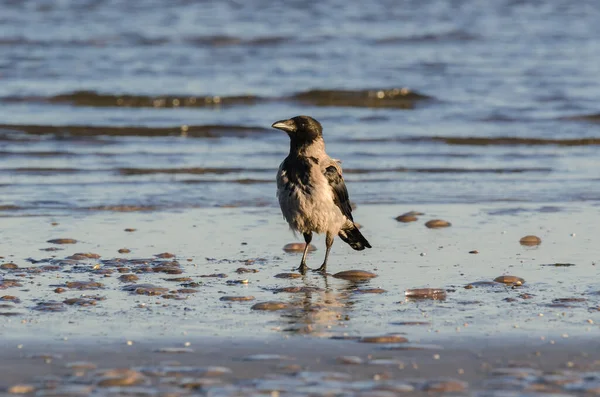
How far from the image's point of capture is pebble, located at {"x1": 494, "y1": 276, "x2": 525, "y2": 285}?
24.7 feet

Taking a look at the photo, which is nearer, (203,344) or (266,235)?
(203,344)

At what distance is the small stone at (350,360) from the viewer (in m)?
5.54

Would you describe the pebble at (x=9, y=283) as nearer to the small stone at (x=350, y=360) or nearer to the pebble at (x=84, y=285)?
the pebble at (x=84, y=285)

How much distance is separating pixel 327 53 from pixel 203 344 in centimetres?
2011

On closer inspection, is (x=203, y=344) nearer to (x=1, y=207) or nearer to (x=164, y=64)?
(x=1, y=207)

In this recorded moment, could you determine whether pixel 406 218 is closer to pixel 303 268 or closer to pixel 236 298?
pixel 303 268

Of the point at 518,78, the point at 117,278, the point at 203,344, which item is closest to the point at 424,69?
the point at 518,78

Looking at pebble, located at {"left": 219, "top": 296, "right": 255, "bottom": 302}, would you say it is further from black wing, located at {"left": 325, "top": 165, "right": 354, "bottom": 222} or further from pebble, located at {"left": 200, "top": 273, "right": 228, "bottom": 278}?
black wing, located at {"left": 325, "top": 165, "right": 354, "bottom": 222}

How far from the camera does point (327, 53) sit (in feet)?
83.8

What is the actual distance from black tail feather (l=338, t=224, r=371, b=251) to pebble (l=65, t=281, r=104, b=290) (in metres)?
2.31

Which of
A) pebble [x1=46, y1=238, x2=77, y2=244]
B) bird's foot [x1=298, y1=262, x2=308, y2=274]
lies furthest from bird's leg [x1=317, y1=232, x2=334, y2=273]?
pebble [x1=46, y1=238, x2=77, y2=244]

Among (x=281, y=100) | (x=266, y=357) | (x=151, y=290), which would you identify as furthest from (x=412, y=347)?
(x=281, y=100)

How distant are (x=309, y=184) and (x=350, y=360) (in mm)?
3078

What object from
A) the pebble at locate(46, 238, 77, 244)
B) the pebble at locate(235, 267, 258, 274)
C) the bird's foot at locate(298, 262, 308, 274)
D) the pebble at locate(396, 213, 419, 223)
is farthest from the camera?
the pebble at locate(396, 213, 419, 223)
